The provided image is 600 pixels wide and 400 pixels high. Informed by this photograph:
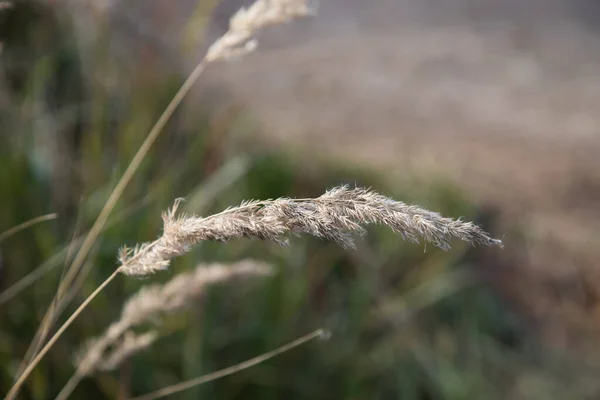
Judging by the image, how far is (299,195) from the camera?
9.63ft

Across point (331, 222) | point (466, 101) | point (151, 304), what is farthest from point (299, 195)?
point (466, 101)

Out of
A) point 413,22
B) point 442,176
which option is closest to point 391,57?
point 413,22

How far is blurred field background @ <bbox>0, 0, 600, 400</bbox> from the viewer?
1.75 metres

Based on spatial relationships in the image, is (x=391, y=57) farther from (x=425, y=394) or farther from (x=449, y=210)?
(x=425, y=394)

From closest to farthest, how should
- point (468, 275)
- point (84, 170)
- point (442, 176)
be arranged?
point (84, 170), point (468, 275), point (442, 176)

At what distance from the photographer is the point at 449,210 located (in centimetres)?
304

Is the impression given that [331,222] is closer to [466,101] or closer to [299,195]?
[299,195]

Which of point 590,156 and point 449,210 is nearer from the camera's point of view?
point 449,210

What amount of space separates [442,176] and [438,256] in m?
0.83


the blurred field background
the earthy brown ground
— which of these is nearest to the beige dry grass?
the blurred field background

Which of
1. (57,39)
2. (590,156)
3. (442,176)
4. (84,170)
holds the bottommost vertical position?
(590,156)

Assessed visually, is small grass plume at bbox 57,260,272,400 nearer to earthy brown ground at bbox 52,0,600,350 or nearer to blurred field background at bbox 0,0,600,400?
blurred field background at bbox 0,0,600,400

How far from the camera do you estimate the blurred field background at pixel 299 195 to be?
1748 mm

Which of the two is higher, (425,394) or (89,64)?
(89,64)
